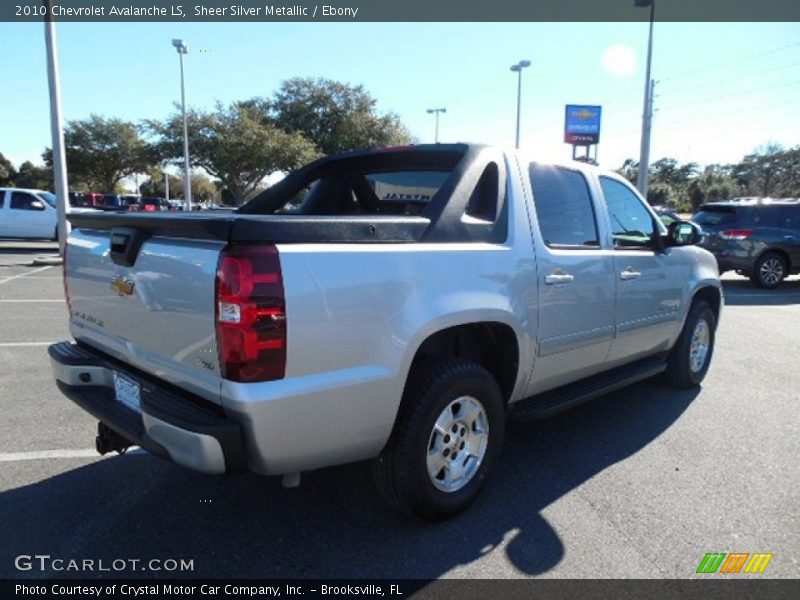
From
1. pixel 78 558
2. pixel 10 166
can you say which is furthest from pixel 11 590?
pixel 10 166

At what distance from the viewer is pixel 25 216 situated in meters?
16.9

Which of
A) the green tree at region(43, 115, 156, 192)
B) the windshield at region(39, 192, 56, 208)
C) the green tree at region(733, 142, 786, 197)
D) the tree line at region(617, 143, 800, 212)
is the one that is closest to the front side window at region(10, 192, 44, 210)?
the windshield at region(39, 192, 56, 208)

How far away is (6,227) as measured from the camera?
1678 cm

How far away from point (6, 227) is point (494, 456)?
18.7 meters

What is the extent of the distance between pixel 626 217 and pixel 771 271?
991 centimetres

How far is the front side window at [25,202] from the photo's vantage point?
16844mm

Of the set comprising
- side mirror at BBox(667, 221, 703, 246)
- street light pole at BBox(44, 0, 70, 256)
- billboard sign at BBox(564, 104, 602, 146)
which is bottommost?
side mirror at BBox(667, 221, 703, 246)

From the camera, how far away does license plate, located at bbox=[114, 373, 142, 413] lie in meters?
2.51

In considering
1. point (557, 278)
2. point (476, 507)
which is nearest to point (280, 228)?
point (557, 278)

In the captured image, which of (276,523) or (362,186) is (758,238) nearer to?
(362,186)

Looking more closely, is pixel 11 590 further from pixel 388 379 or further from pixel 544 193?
pixel 544 193

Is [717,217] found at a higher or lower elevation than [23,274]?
higher

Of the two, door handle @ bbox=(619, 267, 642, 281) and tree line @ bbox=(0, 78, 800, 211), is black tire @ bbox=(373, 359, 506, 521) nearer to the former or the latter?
door handle @ bbox=(619, 267, 642, 281)

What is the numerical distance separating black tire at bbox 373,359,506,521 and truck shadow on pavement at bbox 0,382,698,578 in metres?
0.17
